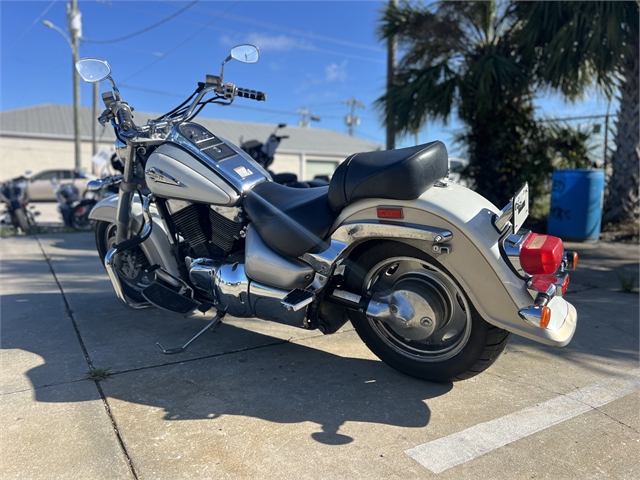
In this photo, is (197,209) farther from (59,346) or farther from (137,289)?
(59,346)

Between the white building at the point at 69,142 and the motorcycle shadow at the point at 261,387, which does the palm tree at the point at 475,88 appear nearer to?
the motorcycle shadow at the point at 261,387

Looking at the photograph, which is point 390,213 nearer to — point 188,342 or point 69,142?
point 188,342

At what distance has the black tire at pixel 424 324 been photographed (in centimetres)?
251

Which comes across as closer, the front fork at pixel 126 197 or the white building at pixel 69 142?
the front fork at pixel 126 197

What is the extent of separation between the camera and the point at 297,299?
2.66 meters

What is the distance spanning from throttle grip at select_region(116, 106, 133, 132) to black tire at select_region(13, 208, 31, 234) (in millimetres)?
7310

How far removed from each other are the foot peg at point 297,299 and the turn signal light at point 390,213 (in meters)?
0.58

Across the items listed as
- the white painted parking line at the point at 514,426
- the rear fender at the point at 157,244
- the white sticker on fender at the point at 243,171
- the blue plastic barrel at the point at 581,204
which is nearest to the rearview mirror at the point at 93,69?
the rear fender at the point at 157,244

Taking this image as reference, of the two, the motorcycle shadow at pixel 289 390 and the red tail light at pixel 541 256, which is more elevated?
the red tail light at pixel 541 256

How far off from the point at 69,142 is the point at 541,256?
2633cm

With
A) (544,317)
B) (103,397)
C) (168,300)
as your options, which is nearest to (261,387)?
(103,397)

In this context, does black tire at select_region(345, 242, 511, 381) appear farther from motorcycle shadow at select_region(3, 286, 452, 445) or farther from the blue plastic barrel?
the blue plastic barrel

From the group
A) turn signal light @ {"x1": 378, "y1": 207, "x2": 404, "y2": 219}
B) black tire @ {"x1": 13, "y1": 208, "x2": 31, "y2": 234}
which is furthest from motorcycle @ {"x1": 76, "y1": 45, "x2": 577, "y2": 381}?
black tire @ {"x1": 13, "y1": 208, "x2": 31, "y2": 234}

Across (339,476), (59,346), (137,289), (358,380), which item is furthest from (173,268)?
(339,476)
